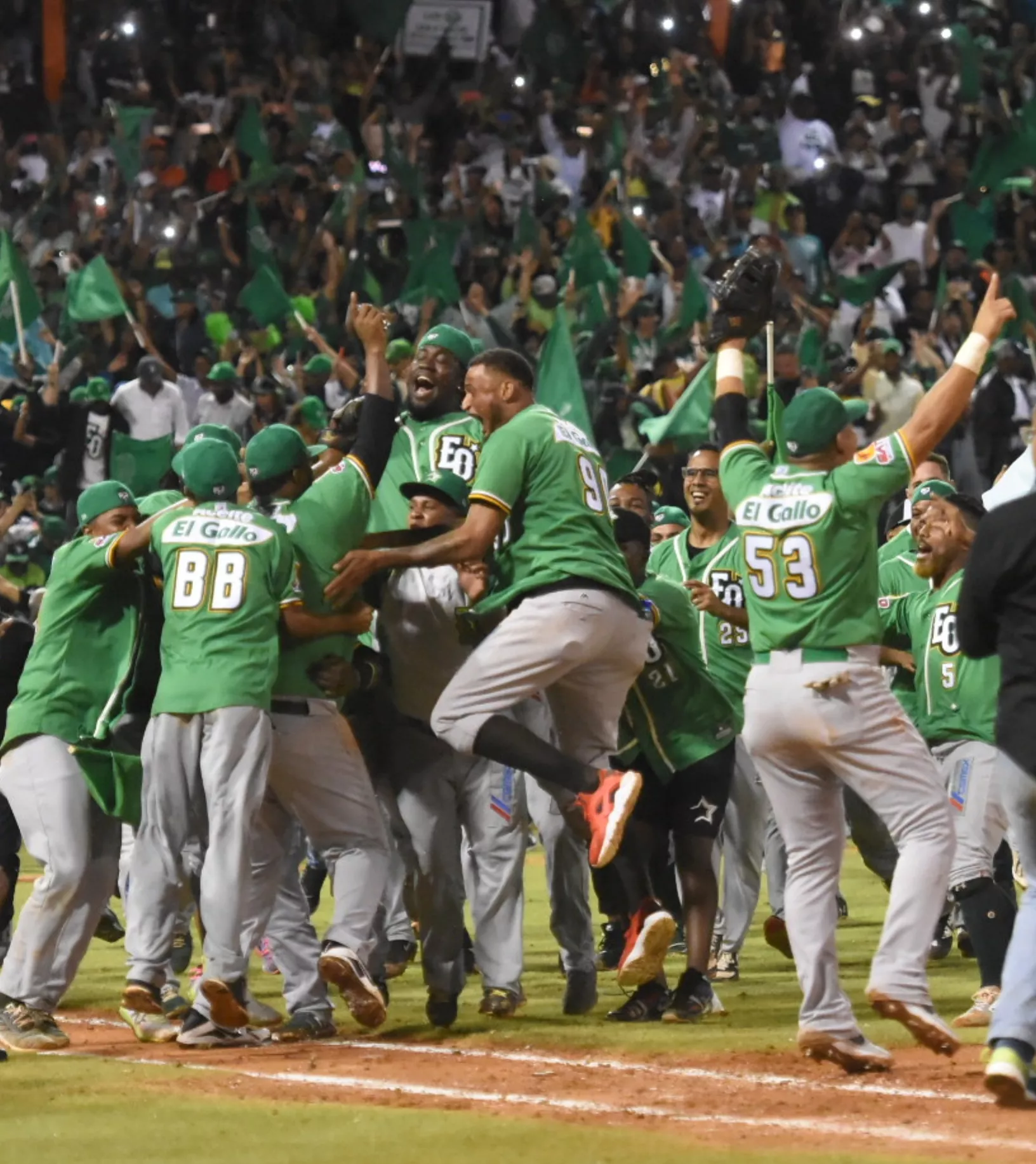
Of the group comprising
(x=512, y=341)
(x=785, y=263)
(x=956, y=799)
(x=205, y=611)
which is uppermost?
(x=785, y=263)

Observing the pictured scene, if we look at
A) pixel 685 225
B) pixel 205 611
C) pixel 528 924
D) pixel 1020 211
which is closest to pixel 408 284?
pixel 685 225

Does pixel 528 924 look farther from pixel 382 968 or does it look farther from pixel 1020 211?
pixel 1020 211

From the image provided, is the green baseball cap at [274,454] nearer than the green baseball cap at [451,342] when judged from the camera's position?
Yes

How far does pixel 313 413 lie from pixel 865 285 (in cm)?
820

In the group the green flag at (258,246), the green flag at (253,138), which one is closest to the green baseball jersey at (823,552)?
the green flag at (258,246)

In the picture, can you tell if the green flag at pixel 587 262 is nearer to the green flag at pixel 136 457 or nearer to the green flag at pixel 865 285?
the green flag at pixel 865 285

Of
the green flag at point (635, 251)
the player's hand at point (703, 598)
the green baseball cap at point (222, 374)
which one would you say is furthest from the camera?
the green flag at point (635, 251)

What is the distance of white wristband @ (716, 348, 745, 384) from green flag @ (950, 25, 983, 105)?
19.2 metres

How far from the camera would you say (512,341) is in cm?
1983

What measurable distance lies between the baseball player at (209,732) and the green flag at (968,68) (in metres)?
20.0

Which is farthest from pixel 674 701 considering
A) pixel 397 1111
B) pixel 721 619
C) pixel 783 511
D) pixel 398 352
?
pixel 398 352

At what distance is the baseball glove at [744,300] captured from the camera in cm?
809

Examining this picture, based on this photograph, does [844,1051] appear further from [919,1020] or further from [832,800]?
[832,800]

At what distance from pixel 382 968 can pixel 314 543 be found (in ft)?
6.07
